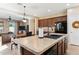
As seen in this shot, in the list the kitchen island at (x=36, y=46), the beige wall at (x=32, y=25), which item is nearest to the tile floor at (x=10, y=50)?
the kitchen island at (x=36, y=46)

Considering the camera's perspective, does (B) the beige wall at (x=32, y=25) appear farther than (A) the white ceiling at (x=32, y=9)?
Yes

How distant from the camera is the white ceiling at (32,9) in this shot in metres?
1.22

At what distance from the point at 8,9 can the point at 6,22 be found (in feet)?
0.64

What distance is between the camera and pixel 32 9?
1.28 metres

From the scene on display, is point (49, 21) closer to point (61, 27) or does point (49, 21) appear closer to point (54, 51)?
Result: point (61, 27)

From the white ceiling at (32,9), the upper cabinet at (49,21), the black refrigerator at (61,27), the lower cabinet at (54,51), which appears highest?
the white ceiling at (32,9)

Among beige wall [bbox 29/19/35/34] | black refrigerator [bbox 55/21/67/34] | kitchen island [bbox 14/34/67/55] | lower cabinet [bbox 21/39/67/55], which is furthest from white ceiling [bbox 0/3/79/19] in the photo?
lower cabinet [bbox 21/39/67/55]

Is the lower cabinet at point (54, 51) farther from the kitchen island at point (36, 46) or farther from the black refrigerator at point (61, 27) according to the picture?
the black refrigerator at point (61, 27)

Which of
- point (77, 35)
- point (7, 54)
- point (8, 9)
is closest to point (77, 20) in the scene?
point (77, 35)

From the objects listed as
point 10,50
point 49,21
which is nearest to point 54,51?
point 49,21

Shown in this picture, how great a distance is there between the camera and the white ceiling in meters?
1.22

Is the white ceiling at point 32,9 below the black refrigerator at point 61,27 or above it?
above

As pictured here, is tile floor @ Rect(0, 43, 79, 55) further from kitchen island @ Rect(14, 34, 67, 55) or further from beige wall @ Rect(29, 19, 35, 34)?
beige wall @ Rect(29, 19, 35, 34)
